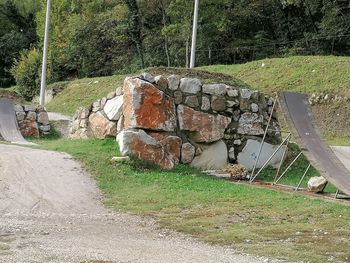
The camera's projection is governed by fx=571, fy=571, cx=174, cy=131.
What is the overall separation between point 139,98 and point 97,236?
562cm

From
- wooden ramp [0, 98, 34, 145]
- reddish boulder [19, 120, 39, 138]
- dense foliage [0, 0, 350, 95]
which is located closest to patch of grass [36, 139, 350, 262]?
wooden ramp [0, 98, 34, 145]

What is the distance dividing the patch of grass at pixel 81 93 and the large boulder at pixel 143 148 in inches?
509

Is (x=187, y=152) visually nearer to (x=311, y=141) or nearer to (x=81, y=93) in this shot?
(x=311, y=141)

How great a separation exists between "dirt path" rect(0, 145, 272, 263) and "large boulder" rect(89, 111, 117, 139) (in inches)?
81.8

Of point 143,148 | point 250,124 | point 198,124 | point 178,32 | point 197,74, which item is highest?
point 178,32

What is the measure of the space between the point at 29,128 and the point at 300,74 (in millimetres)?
10829

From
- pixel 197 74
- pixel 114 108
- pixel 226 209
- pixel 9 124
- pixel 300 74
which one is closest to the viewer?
pixel 226 209

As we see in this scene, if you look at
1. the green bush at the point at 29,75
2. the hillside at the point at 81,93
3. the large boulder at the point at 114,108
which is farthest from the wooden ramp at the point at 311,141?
Answer: the green bush at the point at 29,75

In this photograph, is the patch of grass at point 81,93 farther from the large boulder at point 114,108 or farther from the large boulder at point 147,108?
the large boulder at point 147,108

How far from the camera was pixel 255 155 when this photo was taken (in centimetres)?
1272

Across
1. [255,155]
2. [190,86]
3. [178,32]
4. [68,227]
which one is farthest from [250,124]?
[178,32]

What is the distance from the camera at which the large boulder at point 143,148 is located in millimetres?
11266

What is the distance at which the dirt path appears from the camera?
552cm

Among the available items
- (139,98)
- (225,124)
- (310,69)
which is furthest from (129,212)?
(310,69)
